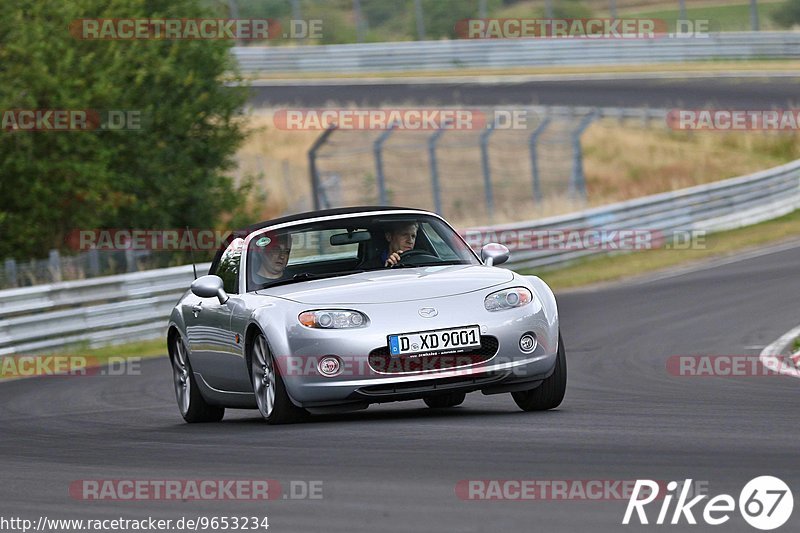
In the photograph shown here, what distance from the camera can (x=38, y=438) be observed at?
10.3 meters

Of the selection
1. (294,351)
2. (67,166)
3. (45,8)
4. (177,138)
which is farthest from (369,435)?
(177,138)

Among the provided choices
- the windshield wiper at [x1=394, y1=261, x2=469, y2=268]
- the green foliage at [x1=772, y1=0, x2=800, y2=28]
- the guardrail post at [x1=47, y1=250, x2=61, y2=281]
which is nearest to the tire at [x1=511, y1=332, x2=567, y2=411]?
the windshield wiper at [x1=394, y1=261, x2=469, y2=268]

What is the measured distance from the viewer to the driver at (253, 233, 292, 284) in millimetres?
10438

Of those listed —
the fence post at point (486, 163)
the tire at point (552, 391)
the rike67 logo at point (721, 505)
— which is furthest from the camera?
the fence post at point (486, 163)

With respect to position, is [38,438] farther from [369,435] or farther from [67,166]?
[67,166]

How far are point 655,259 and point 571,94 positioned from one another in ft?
62.6

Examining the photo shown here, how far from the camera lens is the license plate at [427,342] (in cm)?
920

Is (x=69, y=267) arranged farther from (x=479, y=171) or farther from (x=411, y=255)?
(x=479, y=171)

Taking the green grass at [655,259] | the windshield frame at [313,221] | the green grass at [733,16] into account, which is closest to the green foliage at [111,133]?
the green grass at [655,259]

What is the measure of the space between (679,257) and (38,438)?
692 inches

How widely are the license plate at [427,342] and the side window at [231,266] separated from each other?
1738mm

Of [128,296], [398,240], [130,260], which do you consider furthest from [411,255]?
[130,260]

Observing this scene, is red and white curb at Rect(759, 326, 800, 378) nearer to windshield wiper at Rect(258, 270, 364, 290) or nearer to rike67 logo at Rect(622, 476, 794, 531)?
windshield wiper at Rect(258, 270, 364, 290)

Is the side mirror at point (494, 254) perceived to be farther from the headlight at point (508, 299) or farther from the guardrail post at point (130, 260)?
the guardrail post at point (130, 260)
